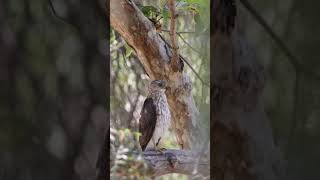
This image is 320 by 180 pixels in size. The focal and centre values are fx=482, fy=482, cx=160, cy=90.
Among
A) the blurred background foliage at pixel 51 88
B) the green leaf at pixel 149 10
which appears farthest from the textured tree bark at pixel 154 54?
the blurred background foliage at pixel 51 88

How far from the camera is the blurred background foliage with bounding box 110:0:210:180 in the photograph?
0.96 meters

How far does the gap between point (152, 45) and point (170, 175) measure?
13.3 inches

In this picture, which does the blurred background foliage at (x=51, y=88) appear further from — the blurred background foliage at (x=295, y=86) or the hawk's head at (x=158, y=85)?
the hawk's head at (x=158, y=85)

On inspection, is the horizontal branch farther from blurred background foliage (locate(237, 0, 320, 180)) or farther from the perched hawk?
blurred background foliage (locate(237, 0, 320, 180))

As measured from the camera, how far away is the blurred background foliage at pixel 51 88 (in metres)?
0.51

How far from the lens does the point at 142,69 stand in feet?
3.90

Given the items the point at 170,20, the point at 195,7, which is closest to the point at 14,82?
the point at 195,7

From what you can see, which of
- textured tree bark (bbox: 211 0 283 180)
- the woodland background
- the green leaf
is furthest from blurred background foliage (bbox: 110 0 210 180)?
the woodland background

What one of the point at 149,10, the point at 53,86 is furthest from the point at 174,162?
the point at 53,86

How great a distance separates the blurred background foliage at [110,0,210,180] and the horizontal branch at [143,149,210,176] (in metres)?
0.02

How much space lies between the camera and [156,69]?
1.28 m

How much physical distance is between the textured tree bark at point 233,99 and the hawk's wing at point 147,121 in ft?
1.76

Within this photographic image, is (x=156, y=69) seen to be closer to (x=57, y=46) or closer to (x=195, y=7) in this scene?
(x=195, y=7)

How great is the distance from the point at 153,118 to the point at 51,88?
75 cm
